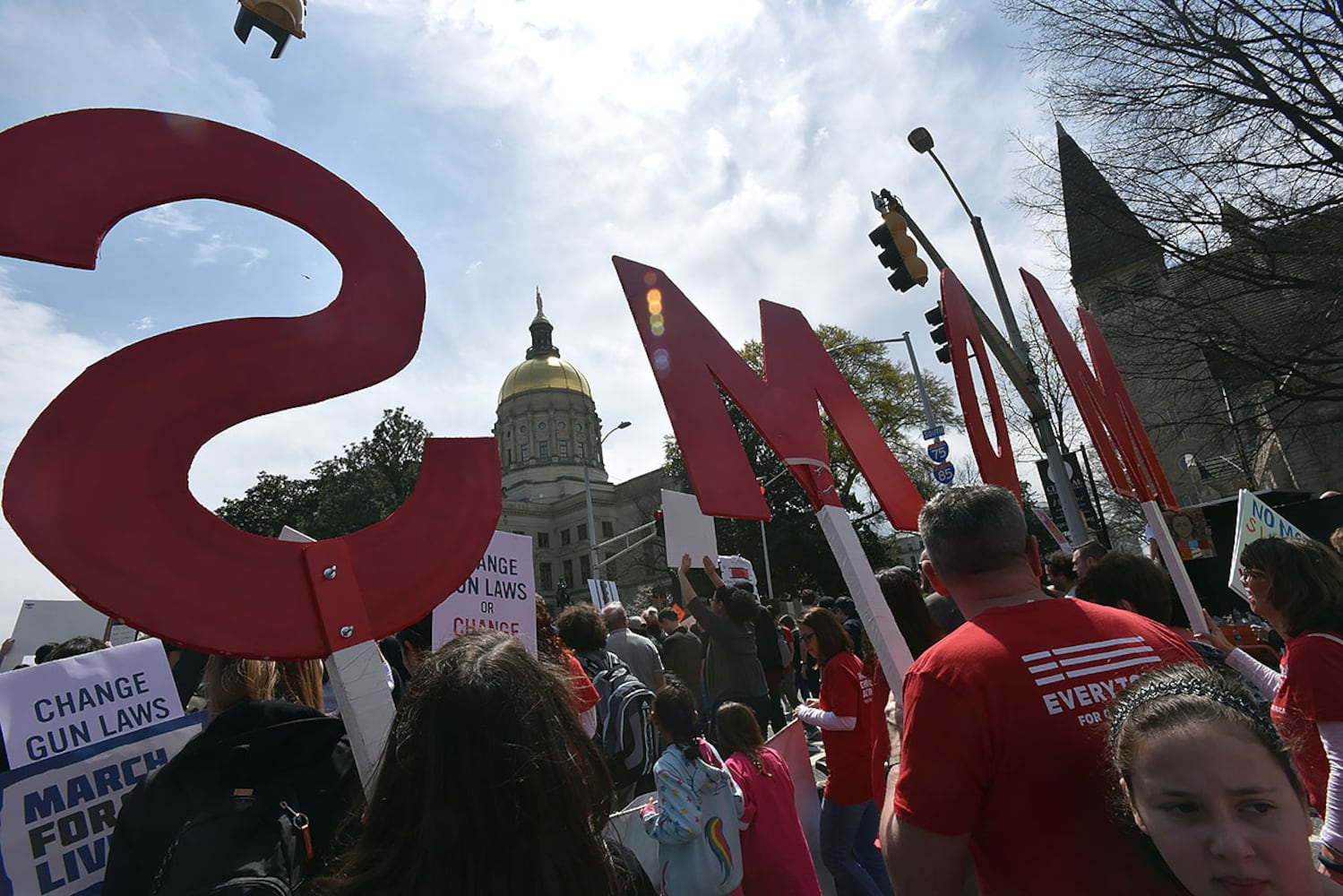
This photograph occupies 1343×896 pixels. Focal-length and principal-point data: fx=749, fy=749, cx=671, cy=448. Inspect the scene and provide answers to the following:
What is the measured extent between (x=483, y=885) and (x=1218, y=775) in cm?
135

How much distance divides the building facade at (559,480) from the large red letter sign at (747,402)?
5275 cm

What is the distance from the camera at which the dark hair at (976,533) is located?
2166 millimetres

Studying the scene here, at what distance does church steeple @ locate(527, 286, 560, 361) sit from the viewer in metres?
80.8

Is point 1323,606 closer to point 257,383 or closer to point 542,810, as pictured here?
point 542,810

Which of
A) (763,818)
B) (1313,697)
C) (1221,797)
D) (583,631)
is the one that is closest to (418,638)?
(583,631)

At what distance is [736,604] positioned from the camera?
6.88m

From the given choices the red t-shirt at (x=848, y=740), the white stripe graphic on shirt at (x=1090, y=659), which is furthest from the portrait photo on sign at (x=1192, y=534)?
the white stripe graphic on shirt at (x=1090, y=659)

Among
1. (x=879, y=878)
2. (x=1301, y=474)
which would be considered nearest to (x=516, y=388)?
(x=1301, y=474)

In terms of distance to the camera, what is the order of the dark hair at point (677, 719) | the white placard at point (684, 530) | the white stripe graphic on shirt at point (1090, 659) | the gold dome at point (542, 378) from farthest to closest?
the gold dome at point (542, 378)
the white placard at point (684, 530)
the dark hair at point (677, 719)
the white stripe graphic on shirt at point (1090, 659)

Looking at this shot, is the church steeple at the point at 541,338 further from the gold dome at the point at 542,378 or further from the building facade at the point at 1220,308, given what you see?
the building facade at the point at 1220,308

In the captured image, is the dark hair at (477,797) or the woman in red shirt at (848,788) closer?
the dark hair at (477,797)

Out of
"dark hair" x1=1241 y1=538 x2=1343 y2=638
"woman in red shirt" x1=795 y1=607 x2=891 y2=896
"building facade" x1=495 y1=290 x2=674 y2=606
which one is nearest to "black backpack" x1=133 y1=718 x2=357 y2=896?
"woman in red shirt" x1=795 y1=607 x2=891 y2=896

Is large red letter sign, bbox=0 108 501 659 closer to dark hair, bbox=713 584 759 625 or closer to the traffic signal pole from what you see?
dark hair, bbox=713 584 759 625

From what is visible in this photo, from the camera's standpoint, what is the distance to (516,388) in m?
75.1
